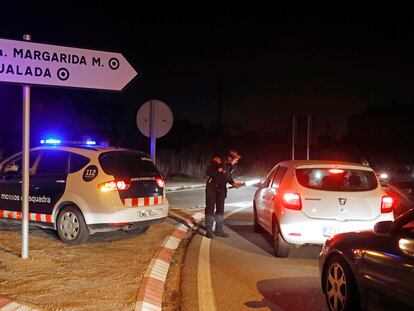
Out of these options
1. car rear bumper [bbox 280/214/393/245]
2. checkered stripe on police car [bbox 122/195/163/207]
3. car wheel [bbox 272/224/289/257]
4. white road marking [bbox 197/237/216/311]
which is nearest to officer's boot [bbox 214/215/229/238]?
white road marking [bbox 197/237/216/311]

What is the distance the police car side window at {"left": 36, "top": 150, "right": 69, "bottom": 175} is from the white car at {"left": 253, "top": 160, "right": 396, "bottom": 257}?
3.53 meters

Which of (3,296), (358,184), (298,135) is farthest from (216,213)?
(298,135)

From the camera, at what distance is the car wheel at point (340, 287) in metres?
4.89

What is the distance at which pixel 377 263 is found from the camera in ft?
14.7

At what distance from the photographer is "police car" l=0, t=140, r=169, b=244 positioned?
8258 mm

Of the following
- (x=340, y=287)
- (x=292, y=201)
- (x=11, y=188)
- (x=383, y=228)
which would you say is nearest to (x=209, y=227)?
(x=292, y=201)

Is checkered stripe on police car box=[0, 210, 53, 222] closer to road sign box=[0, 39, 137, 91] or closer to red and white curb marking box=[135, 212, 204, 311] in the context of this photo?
red and white curb marking box=[135, 212, 204, 311]

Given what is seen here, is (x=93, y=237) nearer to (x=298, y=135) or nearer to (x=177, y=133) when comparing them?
(x=298, y=135)

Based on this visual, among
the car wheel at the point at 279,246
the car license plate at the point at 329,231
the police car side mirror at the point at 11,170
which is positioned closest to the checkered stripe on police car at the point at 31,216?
the police car side mirror at the point at 11,170

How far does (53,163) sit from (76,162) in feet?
1.76

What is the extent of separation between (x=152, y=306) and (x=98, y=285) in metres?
0.93

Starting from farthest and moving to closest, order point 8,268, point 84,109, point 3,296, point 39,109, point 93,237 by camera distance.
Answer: point 84,109 < point 39,109 < point 93,237 < point 8,268 < point 3,296

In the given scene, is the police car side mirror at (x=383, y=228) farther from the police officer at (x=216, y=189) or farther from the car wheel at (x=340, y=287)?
the police officer at (x=216, y=189)

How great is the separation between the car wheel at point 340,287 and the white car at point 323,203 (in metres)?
2.11
